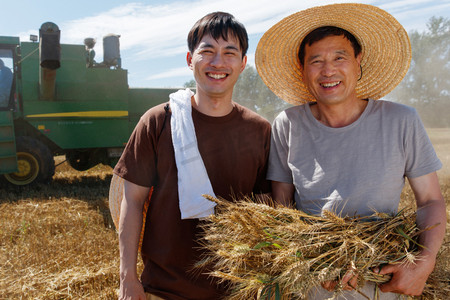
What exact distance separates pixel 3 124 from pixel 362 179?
750 centimetres

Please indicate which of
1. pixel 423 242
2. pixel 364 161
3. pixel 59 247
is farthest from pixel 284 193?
pixel 59 247

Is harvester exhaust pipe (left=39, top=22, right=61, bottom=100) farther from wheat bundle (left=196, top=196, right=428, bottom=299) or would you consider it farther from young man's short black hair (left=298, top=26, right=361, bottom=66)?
wheat bundle (left=196, top=196, right=428, bottom=299)

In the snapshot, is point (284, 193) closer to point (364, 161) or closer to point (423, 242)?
point (364, 161)

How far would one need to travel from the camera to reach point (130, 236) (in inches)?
73.7

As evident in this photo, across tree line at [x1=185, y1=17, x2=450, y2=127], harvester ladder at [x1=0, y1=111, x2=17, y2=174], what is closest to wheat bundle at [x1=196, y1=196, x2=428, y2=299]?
harvester ladder at [x1=0, y1=111, x2=17, y2=174]

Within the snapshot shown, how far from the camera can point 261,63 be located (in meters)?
2.37

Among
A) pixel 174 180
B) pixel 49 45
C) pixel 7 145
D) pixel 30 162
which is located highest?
pixel 49 45

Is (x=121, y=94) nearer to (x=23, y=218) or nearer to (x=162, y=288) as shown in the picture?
(x=23, y=218)

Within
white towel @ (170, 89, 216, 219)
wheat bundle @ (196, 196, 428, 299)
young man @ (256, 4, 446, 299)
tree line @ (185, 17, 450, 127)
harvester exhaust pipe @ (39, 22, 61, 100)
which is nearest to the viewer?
wheat bundle @ (196, 196, 428, 299)

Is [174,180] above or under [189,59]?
under

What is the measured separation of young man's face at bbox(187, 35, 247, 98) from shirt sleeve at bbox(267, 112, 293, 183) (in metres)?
0.32

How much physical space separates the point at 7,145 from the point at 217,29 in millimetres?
6911

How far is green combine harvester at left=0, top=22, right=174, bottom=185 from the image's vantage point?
7.71 m

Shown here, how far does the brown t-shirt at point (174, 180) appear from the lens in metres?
1.88
